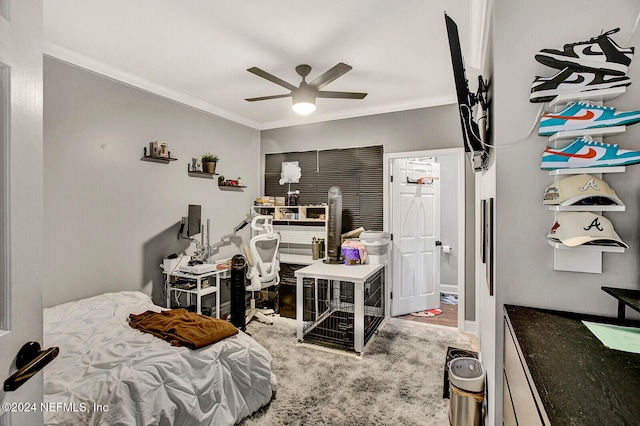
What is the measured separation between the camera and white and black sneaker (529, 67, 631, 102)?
3.72 feet

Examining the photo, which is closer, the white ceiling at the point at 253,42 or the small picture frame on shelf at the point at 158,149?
the white ceiling at the point at 253,42

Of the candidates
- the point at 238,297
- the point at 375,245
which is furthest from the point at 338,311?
the point at 238,297

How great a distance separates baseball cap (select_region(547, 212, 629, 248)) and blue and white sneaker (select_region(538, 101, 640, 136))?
1.05 feet

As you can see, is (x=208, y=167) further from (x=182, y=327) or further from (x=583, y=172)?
(x=583, y=172)

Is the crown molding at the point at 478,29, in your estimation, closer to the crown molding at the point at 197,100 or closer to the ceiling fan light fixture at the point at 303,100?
the crown molding at the point at 197,100

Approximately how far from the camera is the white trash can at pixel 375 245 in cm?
378

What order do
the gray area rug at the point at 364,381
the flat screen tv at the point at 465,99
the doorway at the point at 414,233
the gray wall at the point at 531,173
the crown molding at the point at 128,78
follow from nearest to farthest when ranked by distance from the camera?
1. the gray wall at the point at 531,173
2. the flat screen tv at the point at 465,99
3. the gray area rug at the point at 364,381
4. the crown molding at the point at 128,78
5. the doorway at the point at 414,233

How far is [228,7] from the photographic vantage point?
2.14 metres

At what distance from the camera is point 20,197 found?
746 mm

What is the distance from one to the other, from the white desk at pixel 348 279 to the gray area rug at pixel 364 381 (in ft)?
0.64

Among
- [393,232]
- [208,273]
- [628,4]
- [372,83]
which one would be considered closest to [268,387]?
[208,273]

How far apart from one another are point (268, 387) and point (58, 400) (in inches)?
48.9

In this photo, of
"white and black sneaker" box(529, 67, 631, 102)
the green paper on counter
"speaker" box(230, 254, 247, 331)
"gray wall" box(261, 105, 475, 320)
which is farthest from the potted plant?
the green paper on counter

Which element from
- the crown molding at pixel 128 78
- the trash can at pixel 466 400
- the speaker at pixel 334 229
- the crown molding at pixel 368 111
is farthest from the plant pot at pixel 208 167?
the trash can at pixel 466 400
